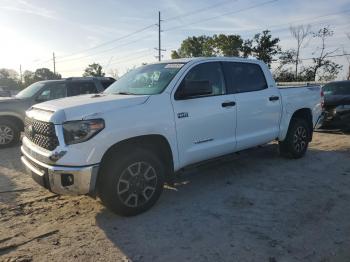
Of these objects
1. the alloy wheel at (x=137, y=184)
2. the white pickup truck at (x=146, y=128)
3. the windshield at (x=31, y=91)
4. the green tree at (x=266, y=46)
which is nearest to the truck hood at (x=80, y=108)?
the white pickup truck at (x=146, y=128)

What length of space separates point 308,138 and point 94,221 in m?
4.88

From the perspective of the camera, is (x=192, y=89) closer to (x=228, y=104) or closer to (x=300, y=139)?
(x=228, y=104)

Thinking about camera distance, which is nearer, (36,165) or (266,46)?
(36,165)

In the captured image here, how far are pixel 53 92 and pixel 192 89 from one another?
6780 millimetres

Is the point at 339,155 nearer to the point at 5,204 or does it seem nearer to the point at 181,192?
the point at 181,192

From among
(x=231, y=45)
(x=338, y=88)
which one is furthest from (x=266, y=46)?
(x=338, y=88)

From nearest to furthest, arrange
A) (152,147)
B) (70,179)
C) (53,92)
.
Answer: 1. (70,179)
2. (152,147)
3. (53,92)

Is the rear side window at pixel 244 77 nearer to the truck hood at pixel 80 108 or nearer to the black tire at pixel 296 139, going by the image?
the black tire at pixel 296 139

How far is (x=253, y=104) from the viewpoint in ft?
19.9

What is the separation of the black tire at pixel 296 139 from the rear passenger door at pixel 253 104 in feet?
1.77

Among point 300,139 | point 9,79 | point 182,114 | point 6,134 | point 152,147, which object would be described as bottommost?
point 6,134

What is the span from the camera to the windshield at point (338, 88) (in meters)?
11.1

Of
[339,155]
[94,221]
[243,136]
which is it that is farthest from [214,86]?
[339,155]

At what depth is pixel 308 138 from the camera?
7.57m
